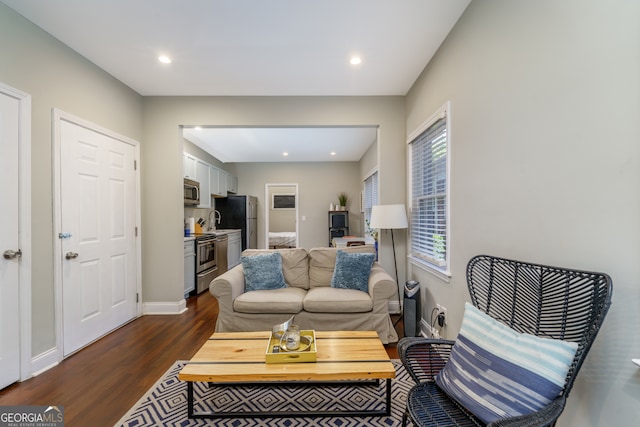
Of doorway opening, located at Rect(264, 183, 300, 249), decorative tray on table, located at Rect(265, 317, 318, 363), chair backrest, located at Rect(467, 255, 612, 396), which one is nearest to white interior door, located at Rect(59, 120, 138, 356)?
decorative tray on table, located at Rect(265, 317, 318, 363)

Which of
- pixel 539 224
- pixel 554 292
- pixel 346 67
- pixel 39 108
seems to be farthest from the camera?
pixel 346 67

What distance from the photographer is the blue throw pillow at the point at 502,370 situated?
978mm

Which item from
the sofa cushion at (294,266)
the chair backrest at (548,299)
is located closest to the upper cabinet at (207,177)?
the sofa cushion at (294,266)

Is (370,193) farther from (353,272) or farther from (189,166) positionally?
(189,166)

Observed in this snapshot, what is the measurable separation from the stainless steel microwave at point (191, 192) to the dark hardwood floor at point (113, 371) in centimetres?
195

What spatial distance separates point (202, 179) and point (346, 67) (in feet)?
11.9

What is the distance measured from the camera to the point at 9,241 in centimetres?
194

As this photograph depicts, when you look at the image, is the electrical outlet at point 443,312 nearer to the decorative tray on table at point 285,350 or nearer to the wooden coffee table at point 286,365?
the wooden coffee table at point 286,365

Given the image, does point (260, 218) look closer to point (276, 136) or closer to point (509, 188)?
point (276, 136)

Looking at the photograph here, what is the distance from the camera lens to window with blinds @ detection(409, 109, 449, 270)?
2449 millimetres

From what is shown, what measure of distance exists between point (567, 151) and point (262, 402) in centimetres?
219

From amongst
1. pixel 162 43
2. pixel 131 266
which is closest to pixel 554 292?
pixel 162 43

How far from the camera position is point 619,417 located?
1008mm
